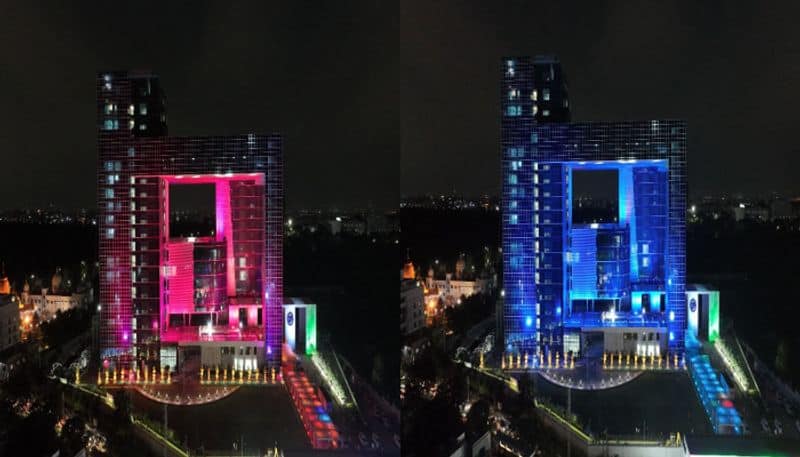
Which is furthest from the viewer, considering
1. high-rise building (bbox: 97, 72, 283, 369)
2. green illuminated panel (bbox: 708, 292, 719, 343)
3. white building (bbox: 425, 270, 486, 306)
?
white building (bbox: 425, 270, 486, 306)

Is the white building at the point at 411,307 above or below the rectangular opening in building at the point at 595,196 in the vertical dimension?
below

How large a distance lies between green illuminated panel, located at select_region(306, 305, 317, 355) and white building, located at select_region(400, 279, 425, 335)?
2.68ft

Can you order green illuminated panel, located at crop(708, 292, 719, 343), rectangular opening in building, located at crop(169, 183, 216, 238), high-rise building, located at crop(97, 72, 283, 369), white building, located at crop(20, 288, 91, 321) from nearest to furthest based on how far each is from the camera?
white building, located at crop(20, 288, 91, 321), green illuminated panel, located at crop(708, 292, 719, 343), high-rise building, located at crop(97, 72, 283, 369), rectangular opening in building, located at crop(169, 183, 216, 238)

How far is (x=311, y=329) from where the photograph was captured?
7438mm

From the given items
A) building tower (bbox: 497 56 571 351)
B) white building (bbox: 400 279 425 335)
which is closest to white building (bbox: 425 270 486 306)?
white building (bbox: 400 279 425 335)

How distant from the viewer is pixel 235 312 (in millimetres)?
7633

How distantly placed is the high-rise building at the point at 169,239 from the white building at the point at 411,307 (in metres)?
1.13

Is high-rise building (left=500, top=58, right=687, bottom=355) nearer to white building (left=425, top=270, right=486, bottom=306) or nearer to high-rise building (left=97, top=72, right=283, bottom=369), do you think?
white building (left=425, top=270, right=486, bottom=306)

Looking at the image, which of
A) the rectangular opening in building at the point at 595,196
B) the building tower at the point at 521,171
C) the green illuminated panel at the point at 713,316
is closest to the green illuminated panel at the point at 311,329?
the building tower at the point at 521,171

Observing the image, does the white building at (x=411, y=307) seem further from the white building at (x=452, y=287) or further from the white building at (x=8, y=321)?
the white building at (x=8, y=321)

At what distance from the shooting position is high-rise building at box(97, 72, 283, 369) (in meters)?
7.25

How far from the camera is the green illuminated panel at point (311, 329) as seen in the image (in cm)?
740

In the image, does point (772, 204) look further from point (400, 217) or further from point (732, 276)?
point (400, 217)

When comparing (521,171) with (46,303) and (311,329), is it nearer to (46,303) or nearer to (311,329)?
(311,329)
